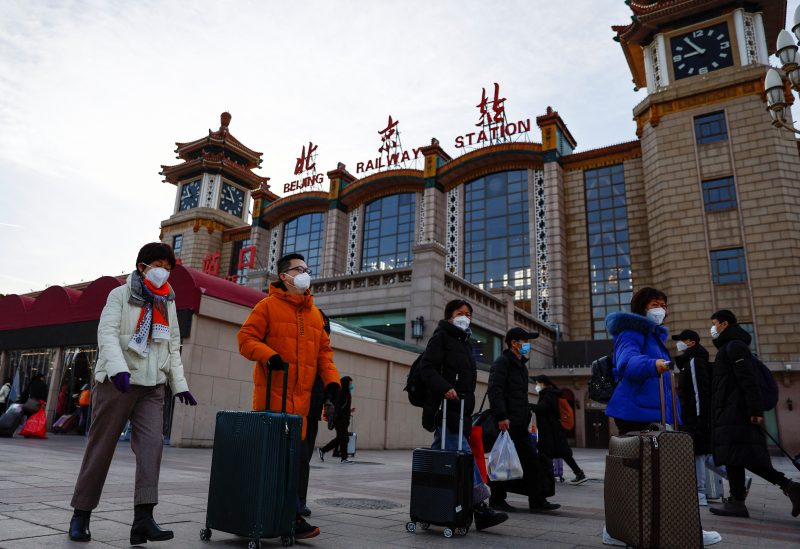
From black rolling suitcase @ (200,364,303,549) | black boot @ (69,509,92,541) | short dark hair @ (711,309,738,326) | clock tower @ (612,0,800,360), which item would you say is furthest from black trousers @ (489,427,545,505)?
clock tower @ (612,0,800,360)

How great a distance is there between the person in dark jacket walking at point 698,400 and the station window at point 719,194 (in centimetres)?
2400

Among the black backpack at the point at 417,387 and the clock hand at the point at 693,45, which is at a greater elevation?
the clock hand at the point at 693,45

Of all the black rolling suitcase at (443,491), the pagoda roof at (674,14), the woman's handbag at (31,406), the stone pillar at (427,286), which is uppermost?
the pagoda roof at (674,14)

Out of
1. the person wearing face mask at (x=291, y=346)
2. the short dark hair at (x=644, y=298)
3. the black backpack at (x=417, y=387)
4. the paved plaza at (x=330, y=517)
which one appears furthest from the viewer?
the black backpack at (x=417, y=387)

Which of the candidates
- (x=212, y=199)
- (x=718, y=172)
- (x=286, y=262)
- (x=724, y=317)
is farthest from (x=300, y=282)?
(x=212, y=199)

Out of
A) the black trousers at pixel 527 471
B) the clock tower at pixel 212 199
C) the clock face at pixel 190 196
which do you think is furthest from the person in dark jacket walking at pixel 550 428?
the clock face at pixel 190 196

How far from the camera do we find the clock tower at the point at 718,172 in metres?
25.7

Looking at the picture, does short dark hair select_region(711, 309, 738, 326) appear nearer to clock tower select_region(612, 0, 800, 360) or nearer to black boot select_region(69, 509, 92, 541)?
black boot select_region(69, 509, 92, 541)

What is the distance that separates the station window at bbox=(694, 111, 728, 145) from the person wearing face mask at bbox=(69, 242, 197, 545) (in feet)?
101

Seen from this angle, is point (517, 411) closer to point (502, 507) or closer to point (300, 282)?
point (502, 507)

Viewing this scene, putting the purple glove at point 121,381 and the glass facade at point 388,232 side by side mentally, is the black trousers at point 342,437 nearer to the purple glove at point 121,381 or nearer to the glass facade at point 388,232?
the purple glove at point 121,381

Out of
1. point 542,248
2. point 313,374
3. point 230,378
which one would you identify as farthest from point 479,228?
point 313,374

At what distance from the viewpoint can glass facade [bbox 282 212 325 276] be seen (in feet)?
131

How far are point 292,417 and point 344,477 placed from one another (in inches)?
200
